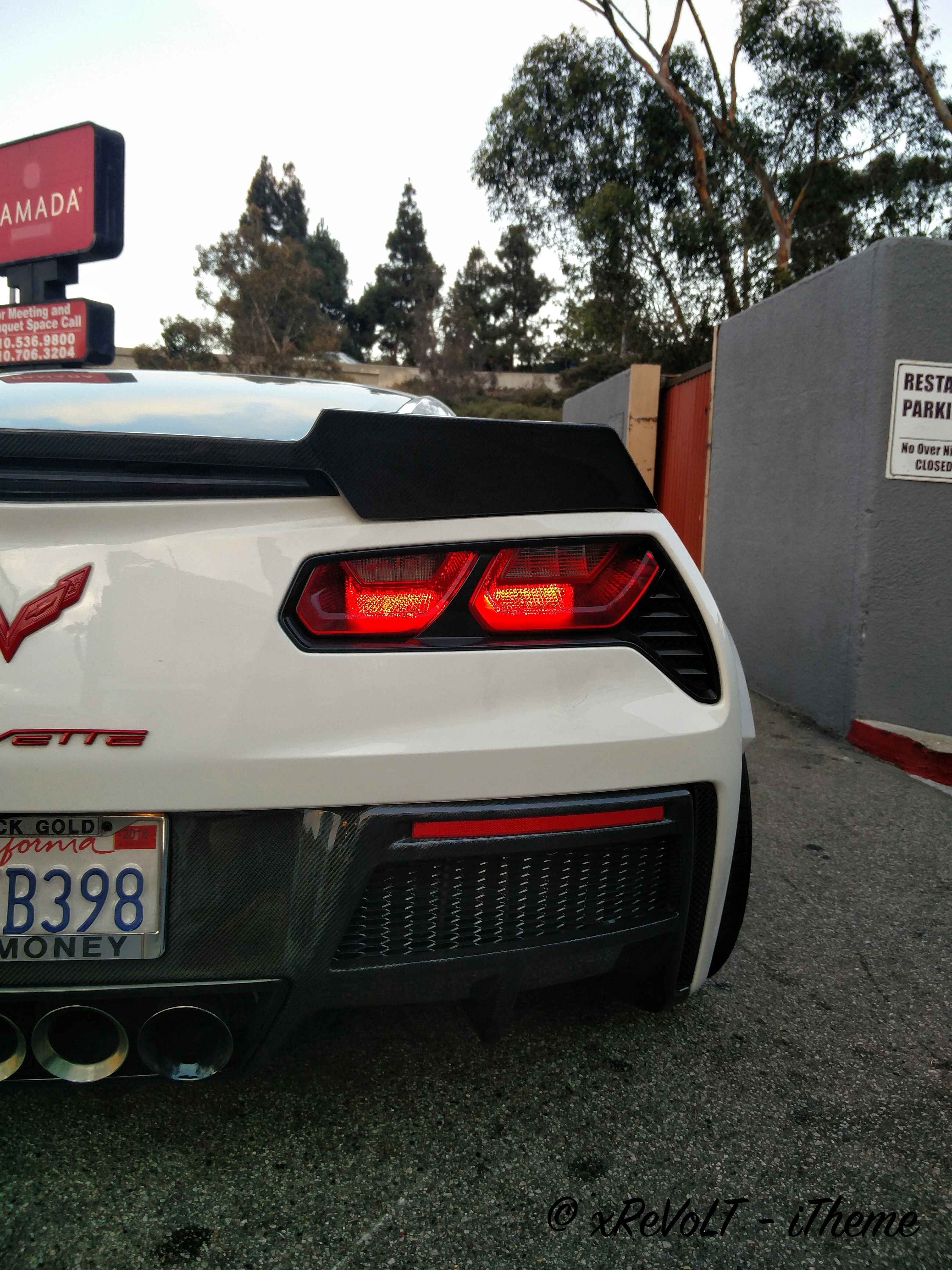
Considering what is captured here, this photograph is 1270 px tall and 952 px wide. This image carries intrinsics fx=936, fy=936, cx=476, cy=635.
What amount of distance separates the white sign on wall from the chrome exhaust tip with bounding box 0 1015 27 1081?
170 inches

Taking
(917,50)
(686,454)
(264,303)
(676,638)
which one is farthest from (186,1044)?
(264,303)

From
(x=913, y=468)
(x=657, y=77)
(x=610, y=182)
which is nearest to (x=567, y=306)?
(x=610, y=182)

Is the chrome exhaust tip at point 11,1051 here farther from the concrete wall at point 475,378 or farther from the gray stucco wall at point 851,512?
the concrete wall at point 475,378

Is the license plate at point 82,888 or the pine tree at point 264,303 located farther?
the pine tree at point 264,303

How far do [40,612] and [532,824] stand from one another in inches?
28.5

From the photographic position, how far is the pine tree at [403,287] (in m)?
71.6

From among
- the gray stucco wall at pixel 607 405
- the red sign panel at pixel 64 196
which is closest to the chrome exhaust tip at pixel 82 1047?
the gray stucco wall at pixel 607 405

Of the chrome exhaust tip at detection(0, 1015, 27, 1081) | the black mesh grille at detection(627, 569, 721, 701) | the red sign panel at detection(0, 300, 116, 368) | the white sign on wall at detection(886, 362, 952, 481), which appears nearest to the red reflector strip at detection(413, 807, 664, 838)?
the black mesh grille at detection(627, 569, 721, 701)

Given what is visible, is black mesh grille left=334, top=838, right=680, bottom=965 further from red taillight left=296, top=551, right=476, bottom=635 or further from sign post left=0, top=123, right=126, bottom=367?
sign post left=0, top=123, right=126, bottom=367

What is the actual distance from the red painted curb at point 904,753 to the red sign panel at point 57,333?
8.98 m

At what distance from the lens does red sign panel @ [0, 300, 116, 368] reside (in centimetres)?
1059

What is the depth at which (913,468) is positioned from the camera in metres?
4.47

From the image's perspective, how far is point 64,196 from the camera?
10672 mm

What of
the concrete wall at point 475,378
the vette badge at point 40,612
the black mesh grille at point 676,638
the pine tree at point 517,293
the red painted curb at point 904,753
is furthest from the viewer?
the pine tree at point 517,293
